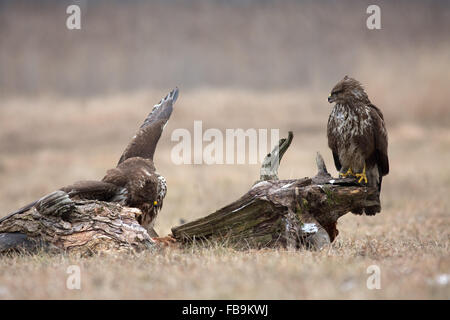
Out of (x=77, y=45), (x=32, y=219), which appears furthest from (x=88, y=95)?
(x=32, y=219)

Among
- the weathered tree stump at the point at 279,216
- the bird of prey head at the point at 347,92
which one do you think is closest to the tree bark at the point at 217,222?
the weathered tree stump at the point at 279,216

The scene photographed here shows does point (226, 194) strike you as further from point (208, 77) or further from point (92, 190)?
point (208, 77)

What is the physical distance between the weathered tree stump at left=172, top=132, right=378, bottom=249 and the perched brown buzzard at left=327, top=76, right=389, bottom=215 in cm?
41

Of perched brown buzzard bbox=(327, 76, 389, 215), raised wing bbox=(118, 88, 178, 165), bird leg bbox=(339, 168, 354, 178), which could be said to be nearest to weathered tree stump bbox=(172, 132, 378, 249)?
perched brown buzzard bbox=(327, 76, 389, 215)

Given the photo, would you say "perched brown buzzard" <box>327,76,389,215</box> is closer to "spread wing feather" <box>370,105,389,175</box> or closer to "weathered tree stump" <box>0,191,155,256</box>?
"spread wing feather" <box>370,105,389,175</box>

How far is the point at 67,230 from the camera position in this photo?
456 centimetres

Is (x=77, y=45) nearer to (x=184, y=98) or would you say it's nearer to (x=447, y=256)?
(x=184, y=98)

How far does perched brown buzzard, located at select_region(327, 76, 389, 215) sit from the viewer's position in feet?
16.7

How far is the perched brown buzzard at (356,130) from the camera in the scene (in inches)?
200

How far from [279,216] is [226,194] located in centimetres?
655

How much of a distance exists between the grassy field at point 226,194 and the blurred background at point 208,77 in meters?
0.09

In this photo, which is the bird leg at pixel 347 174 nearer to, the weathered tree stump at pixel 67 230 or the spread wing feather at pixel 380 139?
the spread wing feather at pixel 380 139

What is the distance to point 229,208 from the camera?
473 centimetres

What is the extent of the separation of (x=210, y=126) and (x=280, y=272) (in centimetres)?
1519
